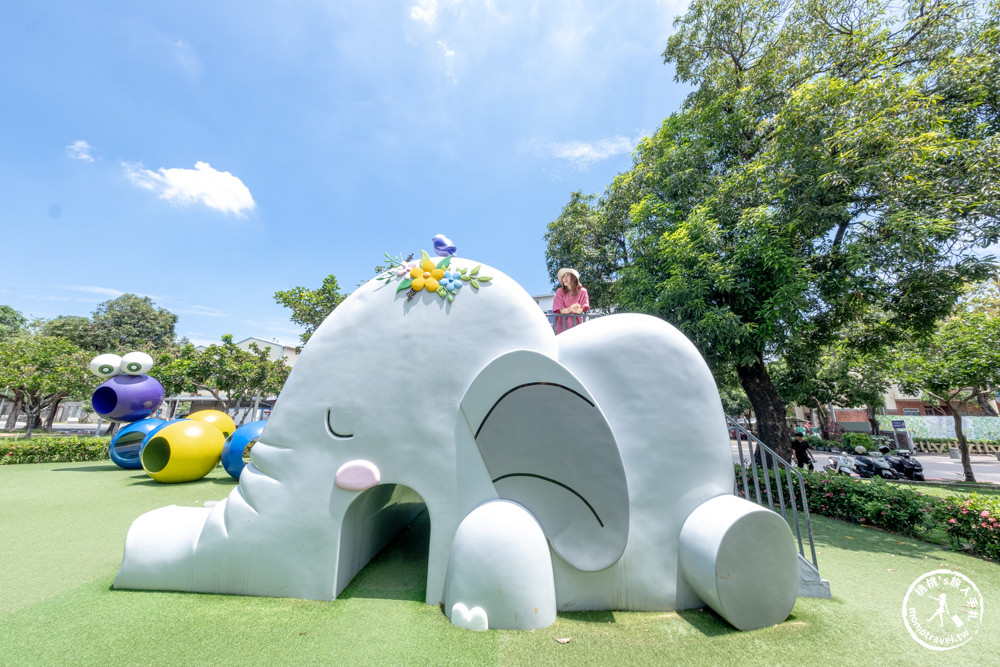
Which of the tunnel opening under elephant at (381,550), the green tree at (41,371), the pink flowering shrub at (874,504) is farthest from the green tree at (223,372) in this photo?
the pink flowering shrub at (874,504)

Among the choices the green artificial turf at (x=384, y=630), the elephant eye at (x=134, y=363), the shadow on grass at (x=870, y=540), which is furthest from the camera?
the elephant eye at (x=134, y=363)

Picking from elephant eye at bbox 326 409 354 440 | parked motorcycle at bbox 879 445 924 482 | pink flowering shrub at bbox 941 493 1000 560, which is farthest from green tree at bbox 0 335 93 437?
parked motorcycle at bbox 879 445 924 482

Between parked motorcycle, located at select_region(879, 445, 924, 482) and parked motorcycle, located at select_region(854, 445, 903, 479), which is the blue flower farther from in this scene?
parked motorcycle, located at select_region(879, 445, 924, 482)

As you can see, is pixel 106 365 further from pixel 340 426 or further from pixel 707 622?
pixel 707 622

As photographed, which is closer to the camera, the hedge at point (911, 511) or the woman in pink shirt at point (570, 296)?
the woman in pink shirt at point (570, 296)

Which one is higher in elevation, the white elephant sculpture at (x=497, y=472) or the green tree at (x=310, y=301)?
the green tree at (x=310, y=301)

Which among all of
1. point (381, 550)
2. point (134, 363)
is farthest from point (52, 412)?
point (381, 550)

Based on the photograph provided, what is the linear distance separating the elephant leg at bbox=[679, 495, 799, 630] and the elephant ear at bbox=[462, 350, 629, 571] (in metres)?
0.73

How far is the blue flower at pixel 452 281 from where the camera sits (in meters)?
4.37

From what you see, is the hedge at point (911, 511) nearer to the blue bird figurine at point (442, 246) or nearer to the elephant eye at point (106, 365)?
the blue bird figurine at point (442, 246)

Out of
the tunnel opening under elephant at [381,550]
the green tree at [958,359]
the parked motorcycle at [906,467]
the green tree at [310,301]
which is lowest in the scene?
the parked motorcycle at [906,467]

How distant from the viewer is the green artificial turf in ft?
10.2

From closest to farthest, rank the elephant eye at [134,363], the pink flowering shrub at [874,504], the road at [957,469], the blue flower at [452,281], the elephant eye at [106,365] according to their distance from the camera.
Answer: the blue flower at [452,281] → the pink flowering shrub at [874,504] → the elephant eye at [106,365] → the elephant eye at [134,363] → the road at [957,469]

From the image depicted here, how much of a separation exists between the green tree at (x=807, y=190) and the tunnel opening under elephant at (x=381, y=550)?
6.45m
